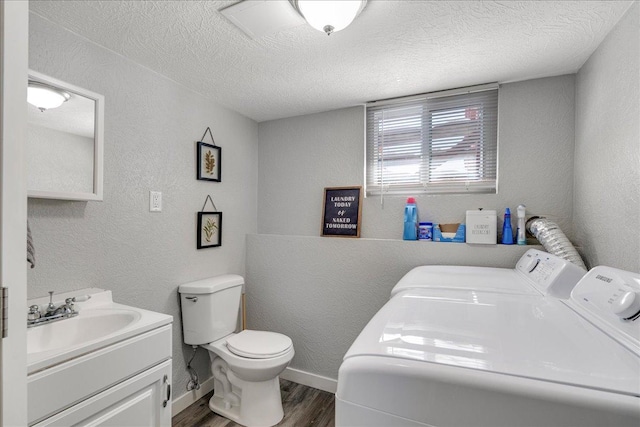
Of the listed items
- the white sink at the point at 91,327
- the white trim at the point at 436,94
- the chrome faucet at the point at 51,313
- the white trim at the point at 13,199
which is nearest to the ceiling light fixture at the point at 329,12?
the white trim at the point at 13,199

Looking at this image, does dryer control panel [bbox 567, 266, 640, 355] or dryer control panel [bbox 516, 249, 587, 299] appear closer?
dryer control panel [bbox 567, 266, 640, 355]

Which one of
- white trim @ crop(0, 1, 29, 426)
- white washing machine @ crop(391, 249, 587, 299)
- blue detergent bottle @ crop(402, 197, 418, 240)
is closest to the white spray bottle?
white washing machine @ crop(391, 249, 587, 299)

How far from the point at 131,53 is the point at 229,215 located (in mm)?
1227

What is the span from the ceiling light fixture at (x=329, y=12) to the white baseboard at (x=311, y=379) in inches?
88.9

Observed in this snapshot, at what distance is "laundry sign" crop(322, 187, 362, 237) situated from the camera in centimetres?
239

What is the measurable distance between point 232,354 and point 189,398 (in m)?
0.52

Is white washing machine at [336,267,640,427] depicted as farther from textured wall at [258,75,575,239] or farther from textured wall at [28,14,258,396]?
textured wall at [28,14,258,396]

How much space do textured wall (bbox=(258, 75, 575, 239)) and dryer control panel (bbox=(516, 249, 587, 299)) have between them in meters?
0.58

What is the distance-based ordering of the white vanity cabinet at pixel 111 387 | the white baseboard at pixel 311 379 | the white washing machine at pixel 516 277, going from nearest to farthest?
the white vanity cabinet at pixel 111 387
the white washing machine at pixel 516 277
the white baseboard at pixel 311 379

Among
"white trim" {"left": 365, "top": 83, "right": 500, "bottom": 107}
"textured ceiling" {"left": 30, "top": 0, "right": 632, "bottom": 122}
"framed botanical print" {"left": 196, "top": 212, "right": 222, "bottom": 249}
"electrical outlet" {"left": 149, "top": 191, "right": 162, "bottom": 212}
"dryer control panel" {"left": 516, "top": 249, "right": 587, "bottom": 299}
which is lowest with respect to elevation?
"dryer control panel" {"left": 516, "top": 249, "right": 587, "bottom": 299}

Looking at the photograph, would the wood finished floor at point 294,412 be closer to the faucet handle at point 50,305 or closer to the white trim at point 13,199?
the faucet handle at point 50,305

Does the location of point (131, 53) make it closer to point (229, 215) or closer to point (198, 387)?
point (229, 215)

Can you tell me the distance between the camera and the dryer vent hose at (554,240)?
1.51 metres

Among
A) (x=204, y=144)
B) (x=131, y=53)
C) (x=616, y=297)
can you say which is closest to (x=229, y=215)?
(x=204, y=144)
